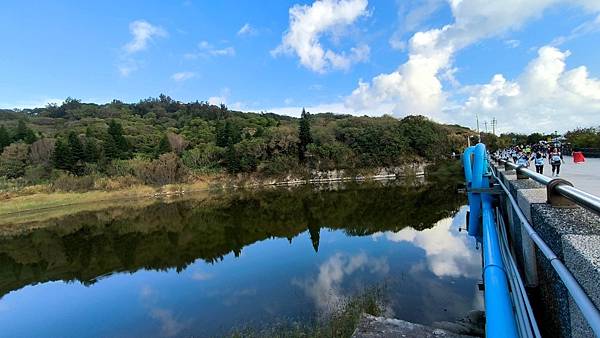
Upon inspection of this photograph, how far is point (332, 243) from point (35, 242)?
21940 mm

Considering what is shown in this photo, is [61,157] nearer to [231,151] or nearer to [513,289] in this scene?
[231,151]

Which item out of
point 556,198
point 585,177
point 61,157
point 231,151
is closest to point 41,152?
point 61,157

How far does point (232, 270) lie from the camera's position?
15.1m

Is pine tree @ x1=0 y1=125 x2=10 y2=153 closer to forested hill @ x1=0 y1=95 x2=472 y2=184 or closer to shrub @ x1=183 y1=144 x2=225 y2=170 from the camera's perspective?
forested hill @ x1=0 y1=95 x2=472 y2=184

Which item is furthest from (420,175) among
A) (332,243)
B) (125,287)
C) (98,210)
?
(125,287)

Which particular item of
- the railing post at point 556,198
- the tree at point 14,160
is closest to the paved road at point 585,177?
the railing post at point 556,198

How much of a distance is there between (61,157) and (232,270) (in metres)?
50.3

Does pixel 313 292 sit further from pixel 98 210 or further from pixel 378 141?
pixel 378 141

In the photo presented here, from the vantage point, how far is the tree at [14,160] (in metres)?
53.2

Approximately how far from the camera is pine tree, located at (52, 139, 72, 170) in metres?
52.0

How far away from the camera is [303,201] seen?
34594mm

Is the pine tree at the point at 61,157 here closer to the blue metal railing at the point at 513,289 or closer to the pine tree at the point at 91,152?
the pine tree at the point at 91,152

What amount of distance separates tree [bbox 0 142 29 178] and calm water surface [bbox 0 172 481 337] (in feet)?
112

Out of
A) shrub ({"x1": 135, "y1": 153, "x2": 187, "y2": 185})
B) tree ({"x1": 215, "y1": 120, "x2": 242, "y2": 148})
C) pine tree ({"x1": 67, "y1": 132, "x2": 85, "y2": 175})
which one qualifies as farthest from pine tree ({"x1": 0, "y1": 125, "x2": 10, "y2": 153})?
tree ({"x1": 215, "y1": 120, "x2": 242, "y2": 148})
